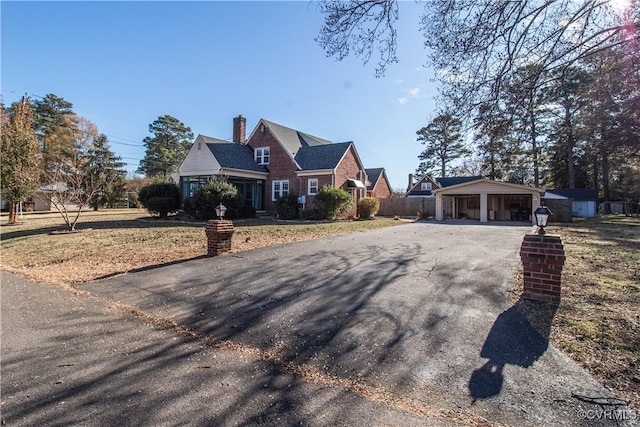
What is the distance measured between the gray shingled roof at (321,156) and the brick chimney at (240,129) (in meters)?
5.23

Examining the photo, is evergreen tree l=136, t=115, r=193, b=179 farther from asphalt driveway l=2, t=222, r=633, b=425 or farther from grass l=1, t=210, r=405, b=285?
asphalt driveway l=2, t=222, r=633, b=425

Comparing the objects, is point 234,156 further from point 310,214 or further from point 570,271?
point 570,271

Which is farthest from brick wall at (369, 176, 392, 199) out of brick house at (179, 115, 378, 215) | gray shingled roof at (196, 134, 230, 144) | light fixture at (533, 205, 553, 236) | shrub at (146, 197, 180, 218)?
light fixture at (533, 205, 553, 236)

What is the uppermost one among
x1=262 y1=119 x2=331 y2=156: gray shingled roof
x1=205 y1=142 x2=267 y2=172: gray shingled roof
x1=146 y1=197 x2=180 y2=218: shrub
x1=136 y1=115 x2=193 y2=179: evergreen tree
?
x1=136 y1=115 x2=193 y2=179: evergreen tree

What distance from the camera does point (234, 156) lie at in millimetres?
22125

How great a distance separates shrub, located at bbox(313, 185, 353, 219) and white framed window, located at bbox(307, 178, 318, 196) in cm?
202

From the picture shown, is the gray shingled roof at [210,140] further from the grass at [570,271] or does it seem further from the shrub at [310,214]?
the grass at [570,271]

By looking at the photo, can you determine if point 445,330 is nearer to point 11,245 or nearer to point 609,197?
point 11,245

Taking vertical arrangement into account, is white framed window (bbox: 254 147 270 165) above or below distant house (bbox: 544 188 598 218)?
above

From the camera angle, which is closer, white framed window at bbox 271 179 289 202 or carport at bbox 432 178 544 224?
carport at bbox 432 178 544 224

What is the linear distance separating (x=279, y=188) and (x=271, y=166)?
189 centimetres

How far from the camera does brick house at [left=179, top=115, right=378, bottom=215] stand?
21.0 meters

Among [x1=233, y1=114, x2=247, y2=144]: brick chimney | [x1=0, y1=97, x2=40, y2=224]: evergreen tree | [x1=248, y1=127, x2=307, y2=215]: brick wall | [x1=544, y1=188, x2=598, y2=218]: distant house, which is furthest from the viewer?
[x1=544, y1=188, x2=598, y2=218]: distant house

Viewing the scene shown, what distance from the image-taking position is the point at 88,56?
42.0 feet
